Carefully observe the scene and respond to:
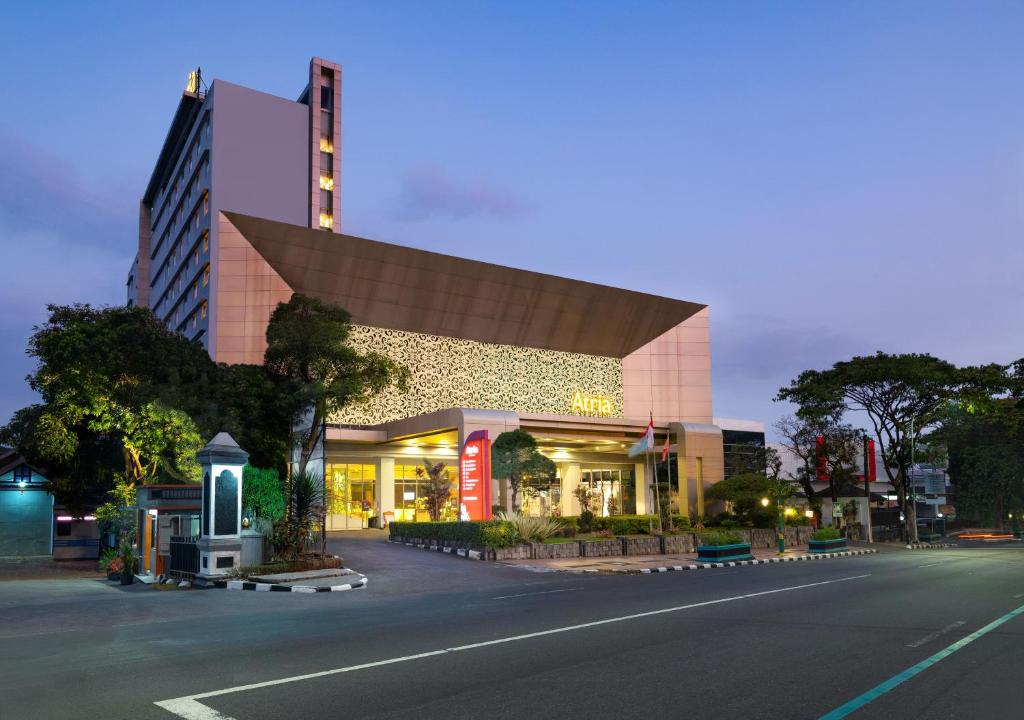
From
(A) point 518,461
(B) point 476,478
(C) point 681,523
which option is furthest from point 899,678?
(C) point 681,523

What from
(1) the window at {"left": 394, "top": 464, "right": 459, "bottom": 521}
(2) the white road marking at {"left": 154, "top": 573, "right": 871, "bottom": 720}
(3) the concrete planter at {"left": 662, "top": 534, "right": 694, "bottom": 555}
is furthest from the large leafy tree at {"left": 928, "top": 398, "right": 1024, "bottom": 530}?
(2) the white road marking at {"left": 154, "top": 573, "right": 871, "bottom": 720}

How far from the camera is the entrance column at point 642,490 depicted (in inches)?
2049

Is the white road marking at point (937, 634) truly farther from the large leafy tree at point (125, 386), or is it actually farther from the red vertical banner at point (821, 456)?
the red vertical banner at point (821, 456)

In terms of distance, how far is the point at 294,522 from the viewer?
22188 mm

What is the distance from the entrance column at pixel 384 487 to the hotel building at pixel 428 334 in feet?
0.26

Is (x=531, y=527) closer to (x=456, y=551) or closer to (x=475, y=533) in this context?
(x=475, y=533)

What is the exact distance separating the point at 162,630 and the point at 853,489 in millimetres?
47929

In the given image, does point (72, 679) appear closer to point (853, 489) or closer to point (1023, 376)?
point (853, 489)

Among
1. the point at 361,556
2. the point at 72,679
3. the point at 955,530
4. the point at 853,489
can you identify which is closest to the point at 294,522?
the point at 361,556

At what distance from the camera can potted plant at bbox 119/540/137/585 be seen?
2117cm

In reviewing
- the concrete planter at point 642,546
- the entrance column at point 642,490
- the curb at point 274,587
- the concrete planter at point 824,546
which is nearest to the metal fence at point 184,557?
the curb at point 274,587

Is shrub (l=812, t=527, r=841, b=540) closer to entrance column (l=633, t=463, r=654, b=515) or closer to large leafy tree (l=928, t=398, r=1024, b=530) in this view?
entrance column (l=633, t=463, r=654, b=515)

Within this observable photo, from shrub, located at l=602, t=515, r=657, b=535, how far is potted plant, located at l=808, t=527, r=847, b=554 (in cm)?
702

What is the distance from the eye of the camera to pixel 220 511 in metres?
Answer: 20.4
